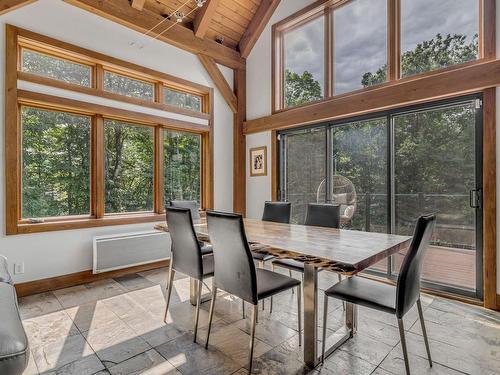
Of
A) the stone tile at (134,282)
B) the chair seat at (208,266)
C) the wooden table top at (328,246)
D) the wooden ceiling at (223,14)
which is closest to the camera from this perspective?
the wooden table top at (328,246)

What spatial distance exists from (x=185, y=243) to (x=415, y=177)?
103 inches

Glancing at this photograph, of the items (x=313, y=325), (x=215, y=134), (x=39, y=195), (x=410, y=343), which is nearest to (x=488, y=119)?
(x=410, y=343)

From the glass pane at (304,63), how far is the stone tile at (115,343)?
3.67 meters

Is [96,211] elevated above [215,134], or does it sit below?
below

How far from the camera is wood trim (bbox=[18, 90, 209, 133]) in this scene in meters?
3.12

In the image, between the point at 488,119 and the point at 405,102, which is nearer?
the point at 488,119

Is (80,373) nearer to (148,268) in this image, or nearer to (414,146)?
(148,268)

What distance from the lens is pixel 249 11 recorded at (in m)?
Result: 4.80

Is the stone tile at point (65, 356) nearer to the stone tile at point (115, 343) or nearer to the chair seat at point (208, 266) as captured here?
the stone tile at point (115, 343)

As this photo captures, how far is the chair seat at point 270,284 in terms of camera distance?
6.31ft

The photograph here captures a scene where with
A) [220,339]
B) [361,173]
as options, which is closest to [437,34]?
[361,173]

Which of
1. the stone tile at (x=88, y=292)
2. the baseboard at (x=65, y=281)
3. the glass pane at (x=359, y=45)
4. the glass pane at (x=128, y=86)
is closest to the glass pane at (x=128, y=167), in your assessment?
the glass pane at (x=128, y=86)

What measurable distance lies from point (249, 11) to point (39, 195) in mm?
4143

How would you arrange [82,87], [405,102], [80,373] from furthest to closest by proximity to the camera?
[82,87], [405,102], [80,373]
